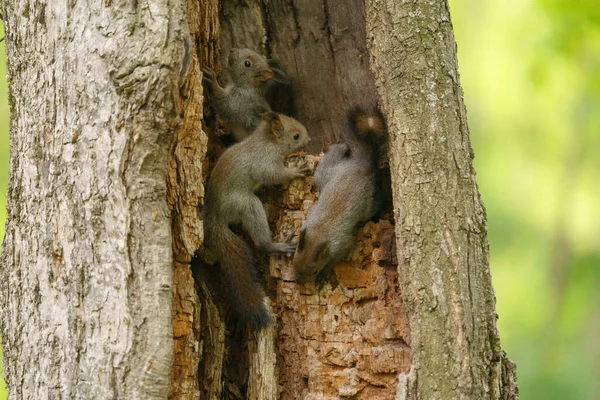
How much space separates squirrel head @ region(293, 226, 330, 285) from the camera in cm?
352

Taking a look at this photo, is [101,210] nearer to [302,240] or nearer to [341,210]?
[302,240]

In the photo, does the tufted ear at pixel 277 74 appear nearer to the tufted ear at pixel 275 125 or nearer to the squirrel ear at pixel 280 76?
the squirrel ear at pixel 280 76

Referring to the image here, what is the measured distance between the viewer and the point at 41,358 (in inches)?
113

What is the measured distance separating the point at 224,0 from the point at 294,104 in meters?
0.69

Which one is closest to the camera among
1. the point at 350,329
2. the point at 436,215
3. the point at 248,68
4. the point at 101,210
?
the point at 101,210

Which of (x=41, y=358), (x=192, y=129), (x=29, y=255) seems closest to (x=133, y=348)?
(x=41, y=358)

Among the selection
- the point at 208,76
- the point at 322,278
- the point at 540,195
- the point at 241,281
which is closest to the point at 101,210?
the point at 241,281

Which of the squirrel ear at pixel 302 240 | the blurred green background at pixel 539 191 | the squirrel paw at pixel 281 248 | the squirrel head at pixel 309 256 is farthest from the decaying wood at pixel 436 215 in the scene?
the blurred green background at pixel 539 191

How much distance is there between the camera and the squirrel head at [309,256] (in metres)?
3.52

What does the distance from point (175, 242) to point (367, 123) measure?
38.8 inches

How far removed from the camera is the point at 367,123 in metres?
3.37

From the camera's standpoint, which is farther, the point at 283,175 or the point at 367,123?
the point at 283,175

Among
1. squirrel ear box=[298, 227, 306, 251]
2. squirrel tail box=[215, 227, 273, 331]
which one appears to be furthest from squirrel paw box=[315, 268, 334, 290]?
squirrel tail box=[215, 227, 273, 331]

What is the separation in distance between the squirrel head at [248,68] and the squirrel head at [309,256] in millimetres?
1062
